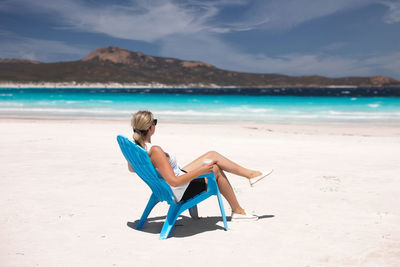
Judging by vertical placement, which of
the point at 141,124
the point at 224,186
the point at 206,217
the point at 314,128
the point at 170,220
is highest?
the point at 141,124

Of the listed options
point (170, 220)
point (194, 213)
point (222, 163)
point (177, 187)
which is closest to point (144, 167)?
point (177, 187)

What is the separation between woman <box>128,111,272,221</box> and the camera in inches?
124

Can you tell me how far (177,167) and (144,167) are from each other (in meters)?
0.37

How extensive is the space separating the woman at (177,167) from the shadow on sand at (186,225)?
0.36 meters

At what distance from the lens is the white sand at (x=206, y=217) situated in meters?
2.93

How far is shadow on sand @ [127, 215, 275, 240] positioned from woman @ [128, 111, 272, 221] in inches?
14.0

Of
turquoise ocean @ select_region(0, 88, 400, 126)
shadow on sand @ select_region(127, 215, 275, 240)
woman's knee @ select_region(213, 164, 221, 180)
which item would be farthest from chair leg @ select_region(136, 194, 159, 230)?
turquoise ocean @ select_region(0, 88, 400, 126)

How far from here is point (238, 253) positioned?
300 cm

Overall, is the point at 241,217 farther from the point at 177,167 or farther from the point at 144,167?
the point at 144,167

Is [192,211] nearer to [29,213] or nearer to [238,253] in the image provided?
[238,253]

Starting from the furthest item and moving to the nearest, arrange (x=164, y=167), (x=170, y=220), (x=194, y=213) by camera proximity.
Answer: (x=194, y=213)
(x=170, y=220)
(x=164, y=167)

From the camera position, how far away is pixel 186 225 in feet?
12.5

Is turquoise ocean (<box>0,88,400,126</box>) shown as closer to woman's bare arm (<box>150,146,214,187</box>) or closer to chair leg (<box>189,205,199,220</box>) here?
chair leg (<box>189,205,199,220</box>)

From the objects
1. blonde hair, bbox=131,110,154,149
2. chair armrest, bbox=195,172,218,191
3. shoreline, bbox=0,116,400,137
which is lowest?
shoreline, bbox=0,116,400,137
